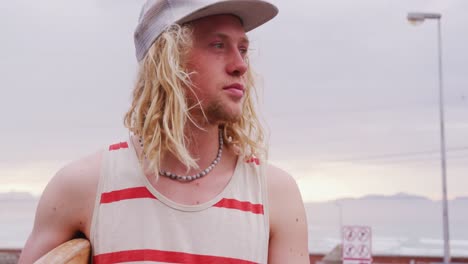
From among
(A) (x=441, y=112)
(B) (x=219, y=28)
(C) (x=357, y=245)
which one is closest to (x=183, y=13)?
(B) (x=219, y=28)

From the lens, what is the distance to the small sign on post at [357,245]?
1828 centimetres

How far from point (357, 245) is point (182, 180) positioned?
648 inches

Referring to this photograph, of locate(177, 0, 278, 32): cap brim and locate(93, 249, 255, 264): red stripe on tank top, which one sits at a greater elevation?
locate(177, 0, 278, 32): cap brim

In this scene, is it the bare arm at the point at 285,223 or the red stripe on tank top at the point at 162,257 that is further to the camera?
the bare arm at the point at 285,223

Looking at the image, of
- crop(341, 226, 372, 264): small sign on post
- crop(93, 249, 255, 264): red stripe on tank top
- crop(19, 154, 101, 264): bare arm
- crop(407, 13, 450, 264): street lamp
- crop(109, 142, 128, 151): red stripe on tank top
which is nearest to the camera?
crop(93, 249, 255, 264): red stripe on tank top

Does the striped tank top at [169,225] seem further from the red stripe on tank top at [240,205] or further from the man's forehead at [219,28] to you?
the man's forehead at [219,28]

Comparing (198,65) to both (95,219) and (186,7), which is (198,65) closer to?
(186,7)

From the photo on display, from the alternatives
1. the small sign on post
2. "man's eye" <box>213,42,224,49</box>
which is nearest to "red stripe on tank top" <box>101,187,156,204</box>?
"man's eye" <box>213,42,224,49</box>

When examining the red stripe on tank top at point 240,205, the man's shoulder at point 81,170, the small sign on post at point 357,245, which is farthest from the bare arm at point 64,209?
the small sign on post at point 357,245

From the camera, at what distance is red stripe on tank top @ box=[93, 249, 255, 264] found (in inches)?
97.9

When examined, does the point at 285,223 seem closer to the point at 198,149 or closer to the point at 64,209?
the point at 198,149

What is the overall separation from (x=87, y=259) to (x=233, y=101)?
647 millimetres

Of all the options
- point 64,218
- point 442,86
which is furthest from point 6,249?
point 64,218

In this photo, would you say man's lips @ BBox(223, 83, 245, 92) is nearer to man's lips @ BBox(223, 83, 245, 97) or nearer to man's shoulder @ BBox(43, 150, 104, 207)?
man's lips @ BBox(223, 83, 245, 97)
